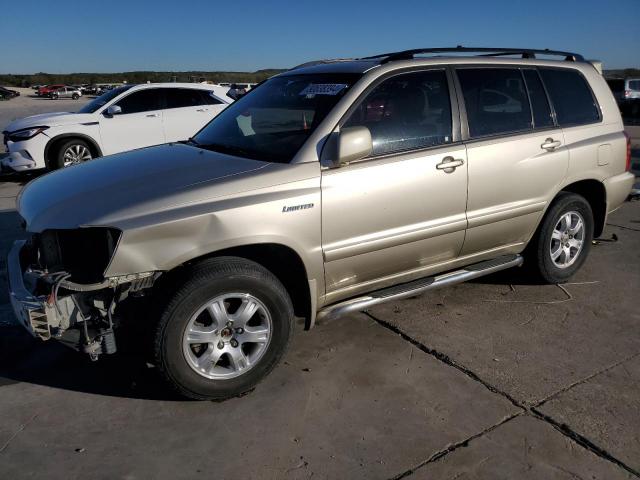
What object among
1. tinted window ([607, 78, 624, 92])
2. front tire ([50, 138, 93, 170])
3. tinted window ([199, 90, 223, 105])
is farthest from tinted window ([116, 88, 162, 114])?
tinted window ([607, 78, 624, 92])

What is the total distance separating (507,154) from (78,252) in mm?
2908

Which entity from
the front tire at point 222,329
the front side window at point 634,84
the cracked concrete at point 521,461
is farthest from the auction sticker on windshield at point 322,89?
the front side window at point 634,84

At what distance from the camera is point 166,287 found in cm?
286

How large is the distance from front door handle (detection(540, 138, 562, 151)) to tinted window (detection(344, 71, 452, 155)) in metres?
0.91

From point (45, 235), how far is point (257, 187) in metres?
1.17

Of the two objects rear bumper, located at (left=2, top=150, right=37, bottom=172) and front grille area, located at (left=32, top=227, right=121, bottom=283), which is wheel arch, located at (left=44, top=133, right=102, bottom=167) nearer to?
rear bumper, located at (left=2, top=150, right=37, bottom=172)

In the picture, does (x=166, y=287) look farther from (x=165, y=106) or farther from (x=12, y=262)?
(x=165, y=106)

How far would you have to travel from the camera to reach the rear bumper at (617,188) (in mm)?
4688

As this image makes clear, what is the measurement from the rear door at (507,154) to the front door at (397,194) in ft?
0.52

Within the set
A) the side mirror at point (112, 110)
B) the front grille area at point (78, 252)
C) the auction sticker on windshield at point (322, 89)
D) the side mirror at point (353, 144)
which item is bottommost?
the front grille area at point (78, 252)

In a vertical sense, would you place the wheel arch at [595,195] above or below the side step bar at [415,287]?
above

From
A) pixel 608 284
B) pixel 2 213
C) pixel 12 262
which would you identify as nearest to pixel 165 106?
pixel 2 213

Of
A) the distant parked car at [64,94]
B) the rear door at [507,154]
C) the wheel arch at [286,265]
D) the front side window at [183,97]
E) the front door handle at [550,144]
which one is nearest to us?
the wheel arch at [286,265]

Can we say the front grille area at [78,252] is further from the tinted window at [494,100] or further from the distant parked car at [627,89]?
the distant parked car at [627,89]
